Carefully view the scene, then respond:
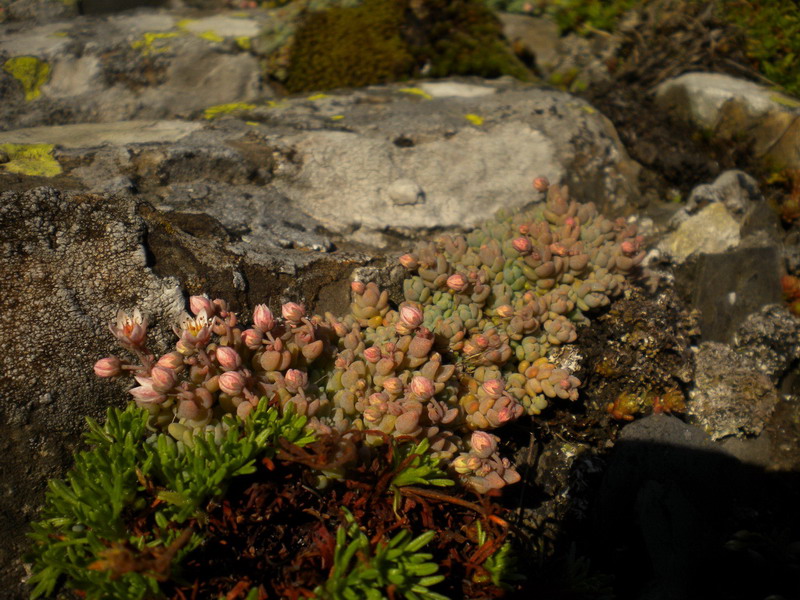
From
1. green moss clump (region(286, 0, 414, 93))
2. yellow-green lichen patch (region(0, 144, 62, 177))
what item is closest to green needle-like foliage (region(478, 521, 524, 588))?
yellow-green lichen patch (region(0, 144, 62, 177))

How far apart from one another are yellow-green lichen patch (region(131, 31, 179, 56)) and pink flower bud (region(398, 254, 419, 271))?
3.69 metres

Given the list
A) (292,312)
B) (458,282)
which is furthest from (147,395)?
(458,282)

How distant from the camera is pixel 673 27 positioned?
6562mm

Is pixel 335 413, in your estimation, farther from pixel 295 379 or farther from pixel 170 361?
Result: pixel 170 361

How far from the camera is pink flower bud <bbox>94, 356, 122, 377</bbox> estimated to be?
7.55 ft

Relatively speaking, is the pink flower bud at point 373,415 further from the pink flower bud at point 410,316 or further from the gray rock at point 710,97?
the gray rock at point 710,97

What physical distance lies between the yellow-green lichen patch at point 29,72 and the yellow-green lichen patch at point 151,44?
0.82 metres

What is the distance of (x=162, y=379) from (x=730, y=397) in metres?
3.49

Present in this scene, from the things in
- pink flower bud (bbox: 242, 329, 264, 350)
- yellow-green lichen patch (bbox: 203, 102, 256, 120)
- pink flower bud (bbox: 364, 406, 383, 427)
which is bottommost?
pink flower bud (bbox: 364, 406, 383, 427)

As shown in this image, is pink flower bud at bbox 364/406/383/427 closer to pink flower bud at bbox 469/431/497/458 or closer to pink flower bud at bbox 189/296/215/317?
pink flower bud at bbox 469/431/497/458

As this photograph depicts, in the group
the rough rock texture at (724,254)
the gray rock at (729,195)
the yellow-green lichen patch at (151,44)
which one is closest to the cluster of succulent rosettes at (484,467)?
the rough rock texture at (724,254)

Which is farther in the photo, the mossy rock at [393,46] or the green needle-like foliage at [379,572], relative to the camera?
the mossy rock at [393,46]

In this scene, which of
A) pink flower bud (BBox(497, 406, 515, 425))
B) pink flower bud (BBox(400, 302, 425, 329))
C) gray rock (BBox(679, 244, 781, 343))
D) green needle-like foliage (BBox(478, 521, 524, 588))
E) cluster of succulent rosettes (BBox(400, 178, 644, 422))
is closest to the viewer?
green needle-like foliage (BBox(478, 521, 524, 588))

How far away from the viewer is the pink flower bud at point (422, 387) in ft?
8.18
